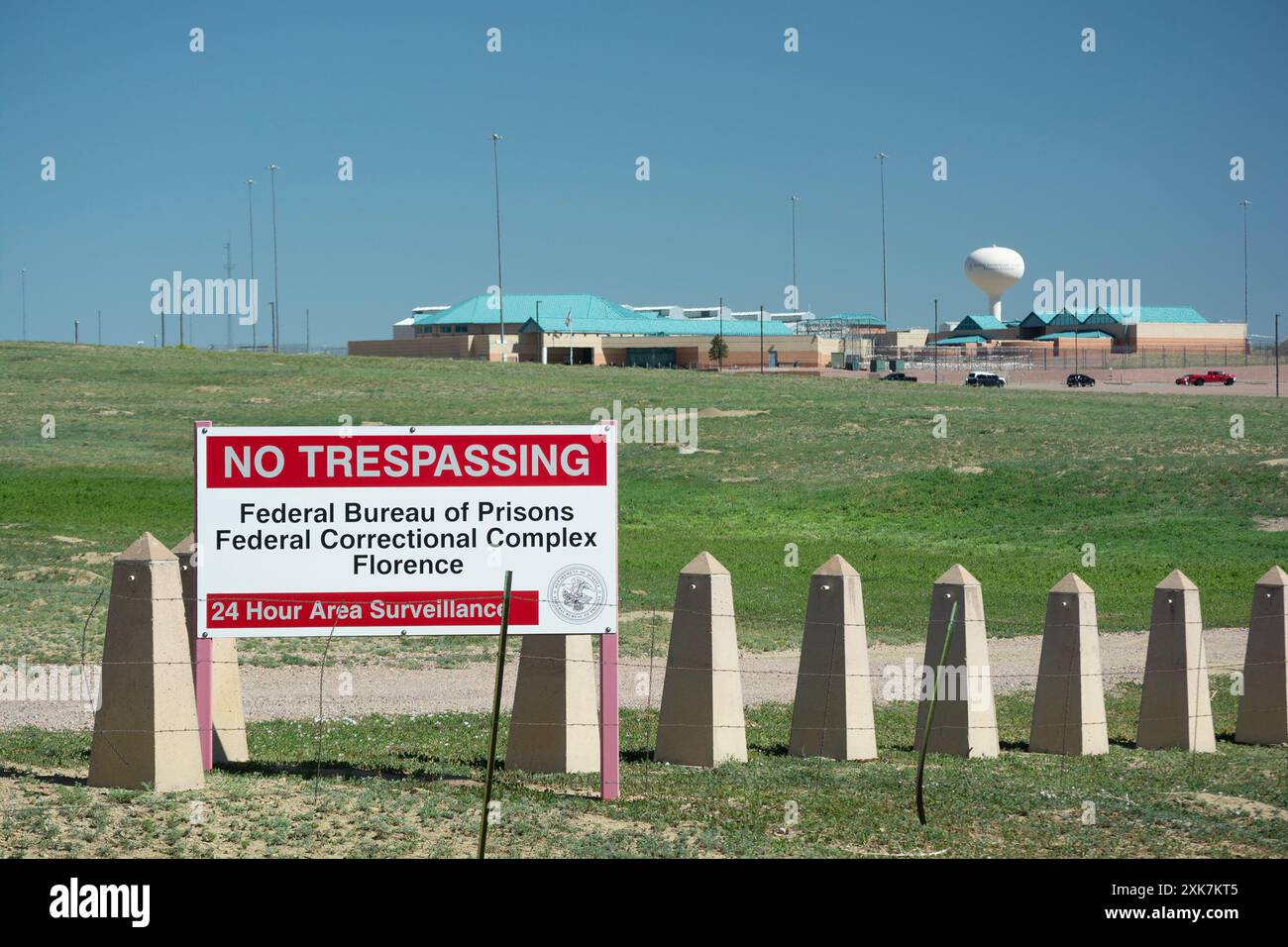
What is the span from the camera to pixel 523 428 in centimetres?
939

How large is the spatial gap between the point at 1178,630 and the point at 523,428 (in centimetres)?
537

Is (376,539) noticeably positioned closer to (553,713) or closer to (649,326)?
(553,713)

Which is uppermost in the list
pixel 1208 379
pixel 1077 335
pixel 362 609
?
pixel 1077 335

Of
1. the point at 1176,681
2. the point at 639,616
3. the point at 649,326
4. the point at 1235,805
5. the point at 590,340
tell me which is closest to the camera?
the point at 1235,805

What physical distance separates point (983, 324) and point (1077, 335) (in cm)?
1340

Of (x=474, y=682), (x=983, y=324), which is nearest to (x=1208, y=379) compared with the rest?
(x=983, y=324)

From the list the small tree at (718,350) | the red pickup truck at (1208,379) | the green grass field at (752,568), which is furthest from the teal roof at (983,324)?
the green grass field at (752,568)

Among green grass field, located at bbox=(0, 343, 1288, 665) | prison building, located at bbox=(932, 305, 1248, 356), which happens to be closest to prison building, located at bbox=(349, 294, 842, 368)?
prison building, located at bbox=(932, 305, 1248, 356)

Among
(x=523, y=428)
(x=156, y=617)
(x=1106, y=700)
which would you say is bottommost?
(x=1106, y=700)

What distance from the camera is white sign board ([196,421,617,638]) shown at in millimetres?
9242

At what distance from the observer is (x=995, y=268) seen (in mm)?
132750
